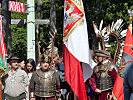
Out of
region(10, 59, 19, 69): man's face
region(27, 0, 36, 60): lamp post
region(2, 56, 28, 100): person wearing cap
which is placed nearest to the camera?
region(2, 56, 28, 100): person wearing cap

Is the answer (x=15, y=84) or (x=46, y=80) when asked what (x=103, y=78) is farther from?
(x=15, y=84)

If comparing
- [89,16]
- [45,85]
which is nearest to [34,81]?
[45,85]

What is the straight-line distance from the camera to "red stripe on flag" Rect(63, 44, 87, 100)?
27.4 ft

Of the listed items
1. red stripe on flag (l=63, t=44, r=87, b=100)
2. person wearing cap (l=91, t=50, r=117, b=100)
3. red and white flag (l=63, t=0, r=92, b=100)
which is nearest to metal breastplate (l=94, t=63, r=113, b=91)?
person wearing cap (l=91, t=50, r=117, b=100)

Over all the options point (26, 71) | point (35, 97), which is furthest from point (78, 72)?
point (26, 71)

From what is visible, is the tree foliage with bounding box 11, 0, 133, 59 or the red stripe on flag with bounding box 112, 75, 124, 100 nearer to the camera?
the red stripe on flag with bounding box 112, 75, 124, 100

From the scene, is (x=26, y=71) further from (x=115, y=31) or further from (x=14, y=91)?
(x=115, y=31)

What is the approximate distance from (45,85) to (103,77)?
208cm

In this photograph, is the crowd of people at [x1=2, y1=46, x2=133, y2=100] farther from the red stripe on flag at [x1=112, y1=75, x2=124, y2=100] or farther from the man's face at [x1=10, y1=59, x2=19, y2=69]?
the red stripe on flag at [x1=112, y1=75, x2=124, y2=100]

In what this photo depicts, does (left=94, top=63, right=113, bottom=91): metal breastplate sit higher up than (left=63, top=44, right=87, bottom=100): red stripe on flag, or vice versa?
(left=63, top=44, right=87, bottom=100): red stripe on flag

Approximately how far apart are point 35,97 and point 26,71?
71.8 inches

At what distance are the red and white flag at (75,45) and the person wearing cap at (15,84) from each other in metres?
2.02

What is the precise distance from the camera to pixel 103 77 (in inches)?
430

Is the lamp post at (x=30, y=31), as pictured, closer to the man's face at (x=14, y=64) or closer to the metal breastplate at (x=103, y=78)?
the man's face at (x=14, y=64)
